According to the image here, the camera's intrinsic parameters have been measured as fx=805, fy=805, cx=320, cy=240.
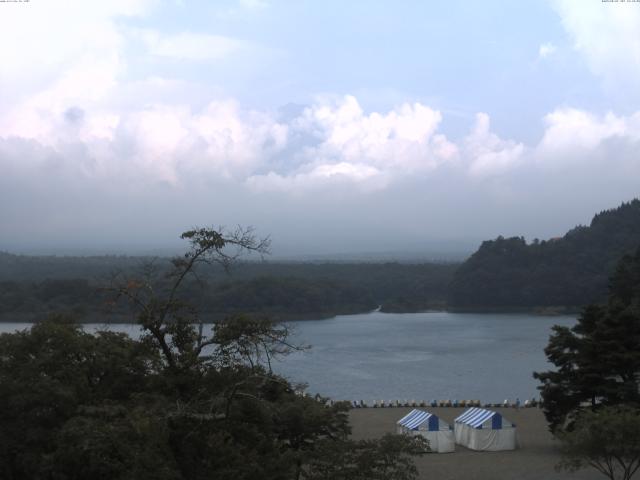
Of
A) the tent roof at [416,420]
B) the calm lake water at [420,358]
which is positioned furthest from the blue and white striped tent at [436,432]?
the calm lake water at [420,358]

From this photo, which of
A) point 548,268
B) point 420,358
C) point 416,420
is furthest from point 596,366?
point 548,268

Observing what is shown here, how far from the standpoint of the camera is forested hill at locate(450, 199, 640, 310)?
6181 centimetres

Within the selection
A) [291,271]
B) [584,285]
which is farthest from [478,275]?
[291,271]

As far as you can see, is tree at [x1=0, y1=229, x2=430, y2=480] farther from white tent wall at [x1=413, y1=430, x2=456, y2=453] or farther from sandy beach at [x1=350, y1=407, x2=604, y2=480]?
white tent wall at [x1=413, y1=430, x2=456, y2=453]

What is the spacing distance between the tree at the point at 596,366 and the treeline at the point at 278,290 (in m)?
15.3

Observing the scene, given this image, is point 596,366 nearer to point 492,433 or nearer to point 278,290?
point 492,433

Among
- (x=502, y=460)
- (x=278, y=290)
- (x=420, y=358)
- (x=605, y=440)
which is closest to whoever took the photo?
(x=605, y=440)

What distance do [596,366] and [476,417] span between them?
2532 mm

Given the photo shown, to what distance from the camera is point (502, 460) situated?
13781 mm

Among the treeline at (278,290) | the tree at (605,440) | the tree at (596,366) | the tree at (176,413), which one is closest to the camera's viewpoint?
the tree at (176,413)

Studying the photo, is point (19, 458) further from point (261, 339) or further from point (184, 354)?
point (261, 339)

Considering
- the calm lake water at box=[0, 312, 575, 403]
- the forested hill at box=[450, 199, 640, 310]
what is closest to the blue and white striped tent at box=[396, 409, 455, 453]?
the calm lake water at box=[0, 312, 575, 403]

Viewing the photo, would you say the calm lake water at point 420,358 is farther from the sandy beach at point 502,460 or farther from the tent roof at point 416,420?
the sandy beach at point 502,460

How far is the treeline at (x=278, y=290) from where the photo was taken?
47906 millimetres
